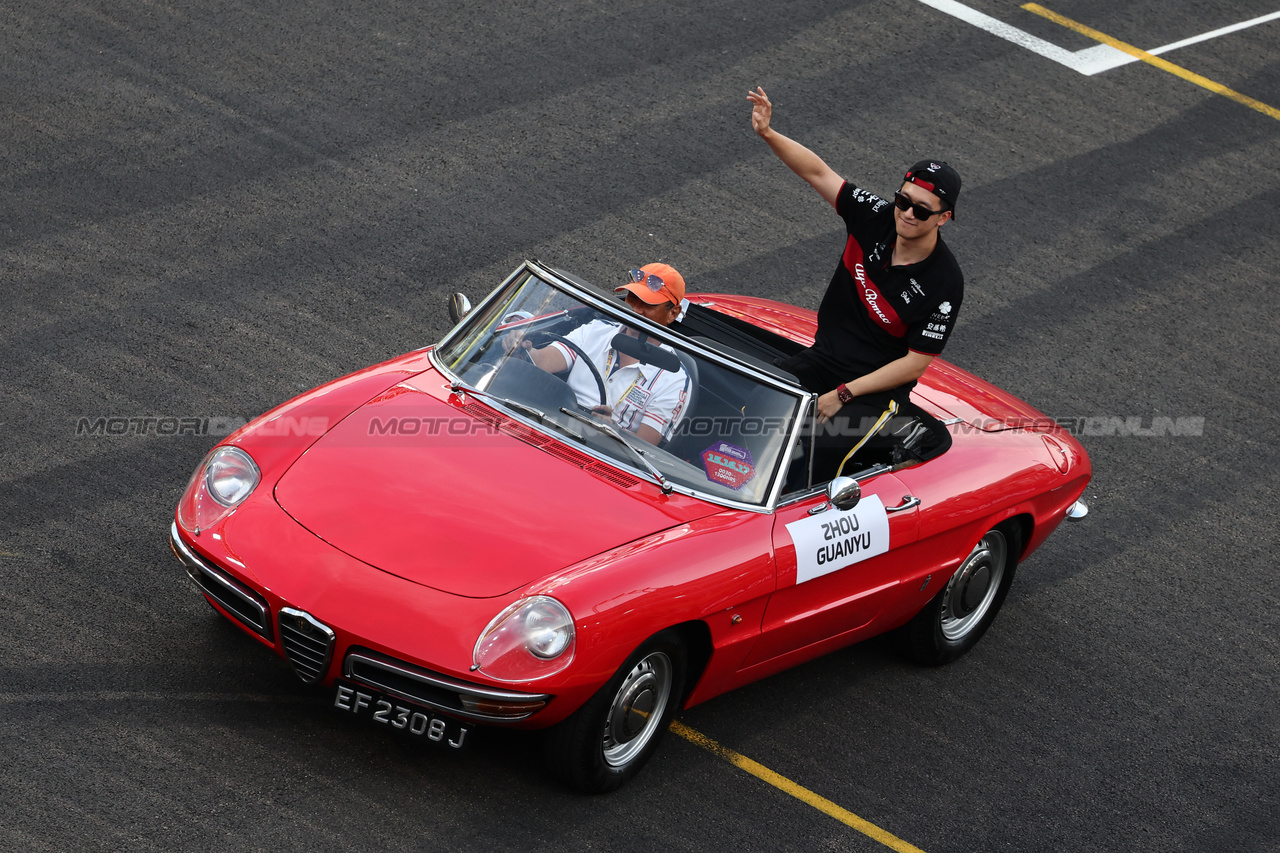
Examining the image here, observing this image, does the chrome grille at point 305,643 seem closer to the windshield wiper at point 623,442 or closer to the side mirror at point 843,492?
the windshield wiper at point 623,442

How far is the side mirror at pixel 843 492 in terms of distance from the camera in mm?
5148

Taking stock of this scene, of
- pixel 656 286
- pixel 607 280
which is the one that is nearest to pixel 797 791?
pixel 656 286

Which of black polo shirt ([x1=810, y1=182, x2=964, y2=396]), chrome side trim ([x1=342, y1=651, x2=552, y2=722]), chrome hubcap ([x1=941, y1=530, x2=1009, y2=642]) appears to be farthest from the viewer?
chrome hubcap ([x1=941, y1=530, x2=1009, y2=642])

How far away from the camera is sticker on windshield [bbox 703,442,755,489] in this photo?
17.2 ft

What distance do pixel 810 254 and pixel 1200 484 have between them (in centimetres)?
288

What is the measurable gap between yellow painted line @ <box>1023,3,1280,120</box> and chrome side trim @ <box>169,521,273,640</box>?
10.5 meters

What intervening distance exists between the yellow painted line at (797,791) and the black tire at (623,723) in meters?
0.37

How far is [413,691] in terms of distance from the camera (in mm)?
4430

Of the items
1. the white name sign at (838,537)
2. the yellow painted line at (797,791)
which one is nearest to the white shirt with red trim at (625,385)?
the white name sign at (838,537)

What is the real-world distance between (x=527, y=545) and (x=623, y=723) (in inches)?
28.8

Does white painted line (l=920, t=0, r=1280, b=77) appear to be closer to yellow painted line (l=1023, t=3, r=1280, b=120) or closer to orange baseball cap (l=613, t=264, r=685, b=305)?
yellow painted line (l=1023, t=3, r=1280, b=120)

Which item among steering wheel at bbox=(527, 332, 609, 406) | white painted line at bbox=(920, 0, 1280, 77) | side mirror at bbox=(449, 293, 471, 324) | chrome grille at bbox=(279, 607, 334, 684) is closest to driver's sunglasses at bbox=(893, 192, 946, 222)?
steering wheel at bbox=(527, 332, 609, 406)

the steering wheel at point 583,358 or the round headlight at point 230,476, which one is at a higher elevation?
the steering wheel at point 583,358

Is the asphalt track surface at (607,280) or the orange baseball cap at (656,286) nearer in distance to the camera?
the asphalt track surface at (607,280)
